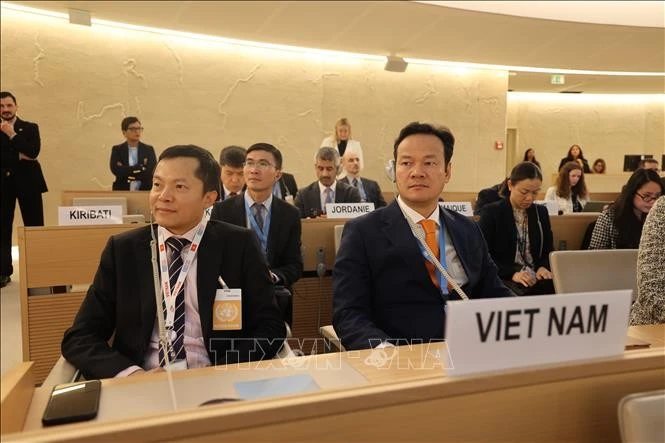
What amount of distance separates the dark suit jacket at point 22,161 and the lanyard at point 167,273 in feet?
14.0

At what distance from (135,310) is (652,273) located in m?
1.73

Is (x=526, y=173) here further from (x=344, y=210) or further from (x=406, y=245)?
(x=406, y=245)

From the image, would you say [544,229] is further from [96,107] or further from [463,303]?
[96,107]

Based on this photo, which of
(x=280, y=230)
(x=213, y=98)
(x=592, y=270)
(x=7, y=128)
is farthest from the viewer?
(x=213, y=98)

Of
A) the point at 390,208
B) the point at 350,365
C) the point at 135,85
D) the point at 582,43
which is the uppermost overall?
the point at 582,43

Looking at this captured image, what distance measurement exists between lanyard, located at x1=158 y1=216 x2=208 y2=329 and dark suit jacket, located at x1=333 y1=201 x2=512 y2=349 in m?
0.49

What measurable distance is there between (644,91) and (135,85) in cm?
1096

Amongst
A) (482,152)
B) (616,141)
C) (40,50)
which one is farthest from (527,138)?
(40,50)

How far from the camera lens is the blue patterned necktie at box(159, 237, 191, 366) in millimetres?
1559

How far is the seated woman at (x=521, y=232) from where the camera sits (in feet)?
10.6

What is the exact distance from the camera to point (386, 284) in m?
1.74

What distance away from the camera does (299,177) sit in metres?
8.38

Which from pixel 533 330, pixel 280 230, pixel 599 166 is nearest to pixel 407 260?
pixel 533 330

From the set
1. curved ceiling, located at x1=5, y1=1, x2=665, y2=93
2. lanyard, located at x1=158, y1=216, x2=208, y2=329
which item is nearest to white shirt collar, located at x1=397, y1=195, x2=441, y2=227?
lanyard, located at x1=158, y1=216, x2=208, y2=329
